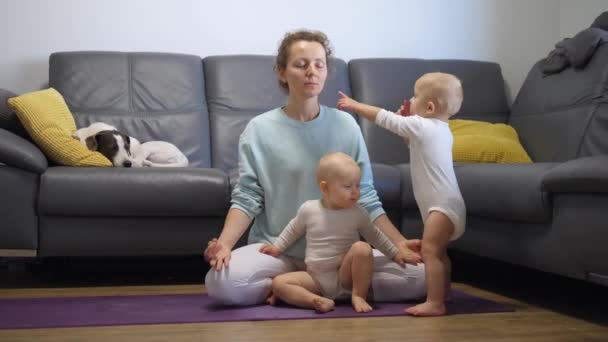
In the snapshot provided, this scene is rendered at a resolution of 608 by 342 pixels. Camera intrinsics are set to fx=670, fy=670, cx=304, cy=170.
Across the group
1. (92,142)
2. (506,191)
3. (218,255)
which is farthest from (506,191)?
(92,142)

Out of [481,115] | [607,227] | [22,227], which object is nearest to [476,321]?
[607,227]

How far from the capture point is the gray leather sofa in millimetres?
2082

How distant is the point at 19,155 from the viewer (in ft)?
8.17

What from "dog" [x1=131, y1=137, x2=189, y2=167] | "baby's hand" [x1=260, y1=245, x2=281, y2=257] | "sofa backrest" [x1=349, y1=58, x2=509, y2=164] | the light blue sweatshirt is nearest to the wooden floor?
"baby's hand" [x1=260, y1=245, x2=281, y2=257]

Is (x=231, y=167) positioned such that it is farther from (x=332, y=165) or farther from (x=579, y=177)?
(x=579, y=177)

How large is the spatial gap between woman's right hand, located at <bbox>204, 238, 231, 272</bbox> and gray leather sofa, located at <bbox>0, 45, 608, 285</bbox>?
55cm

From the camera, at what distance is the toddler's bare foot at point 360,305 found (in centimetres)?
202

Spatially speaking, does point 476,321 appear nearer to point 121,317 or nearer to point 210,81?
point 121,317

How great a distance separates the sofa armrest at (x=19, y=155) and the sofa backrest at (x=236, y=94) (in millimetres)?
1022

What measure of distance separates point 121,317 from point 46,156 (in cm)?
107

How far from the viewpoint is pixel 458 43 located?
401 centimetres

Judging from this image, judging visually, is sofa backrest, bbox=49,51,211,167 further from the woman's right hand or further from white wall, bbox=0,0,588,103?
the woman's right hand

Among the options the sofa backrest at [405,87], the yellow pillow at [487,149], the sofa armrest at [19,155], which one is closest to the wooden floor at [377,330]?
the sofa armrest at [19,155]

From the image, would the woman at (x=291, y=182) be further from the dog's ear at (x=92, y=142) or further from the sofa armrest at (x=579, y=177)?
the dog's ear at (x=92, y=142)
